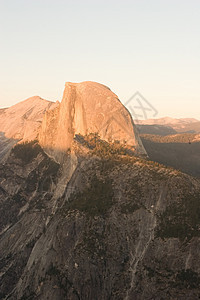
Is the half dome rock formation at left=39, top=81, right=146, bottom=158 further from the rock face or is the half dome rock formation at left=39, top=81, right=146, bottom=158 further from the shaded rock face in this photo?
the shaded rock face

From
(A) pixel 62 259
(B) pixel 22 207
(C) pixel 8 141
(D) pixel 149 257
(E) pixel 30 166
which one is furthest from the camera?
(C) pixel 8 141

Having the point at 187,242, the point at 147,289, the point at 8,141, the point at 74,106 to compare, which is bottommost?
the point at 147,289

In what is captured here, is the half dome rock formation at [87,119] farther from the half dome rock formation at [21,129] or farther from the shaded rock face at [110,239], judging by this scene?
the shaded rock face at [110,239]

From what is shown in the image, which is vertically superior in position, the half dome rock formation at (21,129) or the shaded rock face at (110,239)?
the half dome rock formation at (21,129)

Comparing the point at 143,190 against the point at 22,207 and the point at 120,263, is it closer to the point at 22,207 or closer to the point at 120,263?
the point at 120,263

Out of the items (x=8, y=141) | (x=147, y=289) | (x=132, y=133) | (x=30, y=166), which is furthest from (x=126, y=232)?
(x=8, y=141)

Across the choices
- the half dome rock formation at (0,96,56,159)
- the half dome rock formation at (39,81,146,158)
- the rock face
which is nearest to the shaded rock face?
the rock face

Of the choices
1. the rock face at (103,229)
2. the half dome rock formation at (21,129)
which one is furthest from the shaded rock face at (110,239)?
the half dome rock formation at (21,129)
